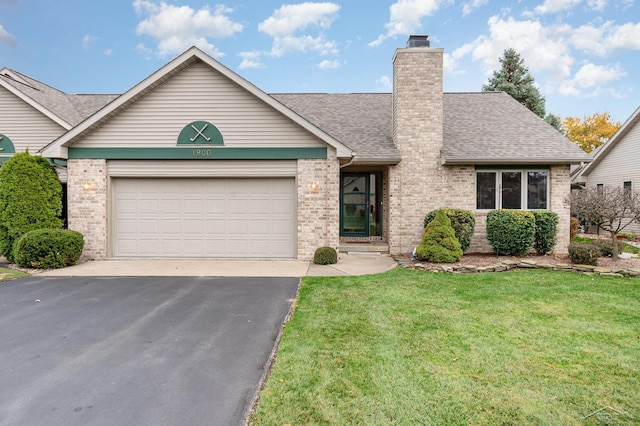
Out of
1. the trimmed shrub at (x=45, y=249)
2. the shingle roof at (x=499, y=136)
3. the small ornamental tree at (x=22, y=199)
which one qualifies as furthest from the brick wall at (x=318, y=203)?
the small ornamental tree at (x=22, y=199)

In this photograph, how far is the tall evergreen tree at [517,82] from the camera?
2606 centimetres

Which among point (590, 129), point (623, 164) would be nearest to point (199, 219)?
point (623, 164)

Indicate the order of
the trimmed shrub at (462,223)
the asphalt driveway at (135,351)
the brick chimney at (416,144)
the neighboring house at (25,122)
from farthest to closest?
the neighboring house at (25,122) < the brick chimney at (416,144) < the trimmed shrub at (462,223) < the asphalt driveway at (135,351)

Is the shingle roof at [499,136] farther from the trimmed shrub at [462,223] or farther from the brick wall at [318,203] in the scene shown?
the brick wall at [318,203]

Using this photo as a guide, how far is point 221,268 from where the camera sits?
8.91m

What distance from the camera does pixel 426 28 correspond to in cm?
1210

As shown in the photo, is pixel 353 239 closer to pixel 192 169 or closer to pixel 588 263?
pixel 192 169

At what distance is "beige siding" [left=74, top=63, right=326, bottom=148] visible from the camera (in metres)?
9.84

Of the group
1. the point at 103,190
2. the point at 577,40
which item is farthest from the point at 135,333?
the point at 577,40

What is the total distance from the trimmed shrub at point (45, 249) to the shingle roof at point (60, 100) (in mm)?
5493

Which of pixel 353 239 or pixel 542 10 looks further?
pixel 542 10

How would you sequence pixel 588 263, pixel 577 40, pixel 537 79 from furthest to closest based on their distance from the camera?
pixel 537 79 → pixel 577 40 → pixel 588 263

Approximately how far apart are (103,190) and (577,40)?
2950 centimetres

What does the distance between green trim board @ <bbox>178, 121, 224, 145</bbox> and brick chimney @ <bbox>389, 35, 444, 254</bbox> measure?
18.2 feet
